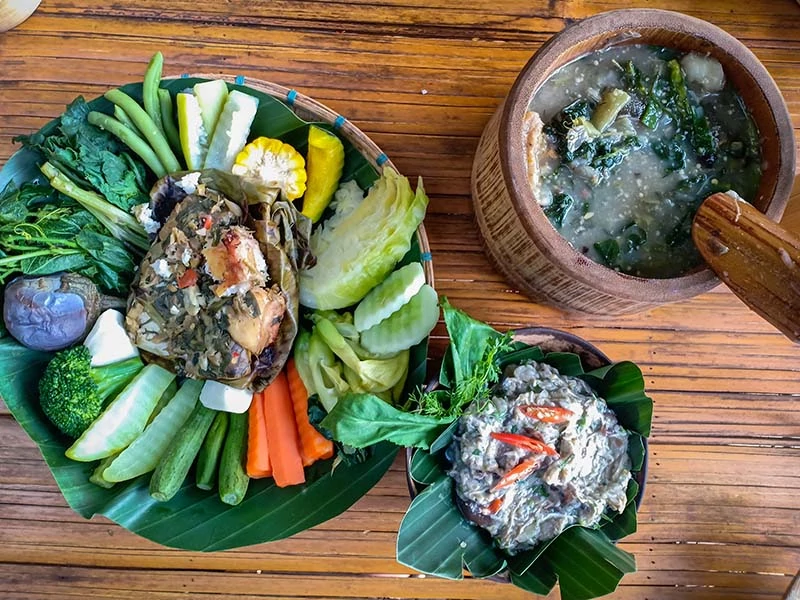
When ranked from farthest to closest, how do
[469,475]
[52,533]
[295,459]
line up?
1. [52,533]
2. [295,459]
3. [469,475]

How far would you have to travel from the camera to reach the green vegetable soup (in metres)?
1.87

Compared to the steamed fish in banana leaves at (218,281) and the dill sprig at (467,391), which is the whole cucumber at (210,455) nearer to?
the steamed fish in banana leaves at (218,281)

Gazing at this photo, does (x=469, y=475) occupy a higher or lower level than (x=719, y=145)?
lower

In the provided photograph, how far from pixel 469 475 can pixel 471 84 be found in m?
1.31

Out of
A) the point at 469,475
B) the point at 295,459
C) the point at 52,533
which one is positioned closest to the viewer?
the point at 469,475

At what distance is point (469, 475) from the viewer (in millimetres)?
1834

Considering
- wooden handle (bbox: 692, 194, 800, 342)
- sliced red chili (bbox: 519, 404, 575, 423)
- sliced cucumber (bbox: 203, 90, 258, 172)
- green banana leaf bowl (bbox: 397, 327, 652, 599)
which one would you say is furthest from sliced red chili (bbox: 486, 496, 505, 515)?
sliced cucumber (bbox: 203, 90, 258, 172)

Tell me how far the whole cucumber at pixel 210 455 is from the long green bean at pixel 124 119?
36.6 inches

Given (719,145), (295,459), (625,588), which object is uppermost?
(719,145)

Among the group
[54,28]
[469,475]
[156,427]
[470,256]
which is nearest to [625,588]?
[469,475]

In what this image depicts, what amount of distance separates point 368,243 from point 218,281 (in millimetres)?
461

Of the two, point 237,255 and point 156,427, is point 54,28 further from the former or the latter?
point 156,427

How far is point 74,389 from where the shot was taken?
1.89 metres

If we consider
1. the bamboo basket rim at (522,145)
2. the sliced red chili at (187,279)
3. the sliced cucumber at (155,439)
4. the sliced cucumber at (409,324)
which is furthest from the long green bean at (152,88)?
the bamboo basket rim at (522,145)
